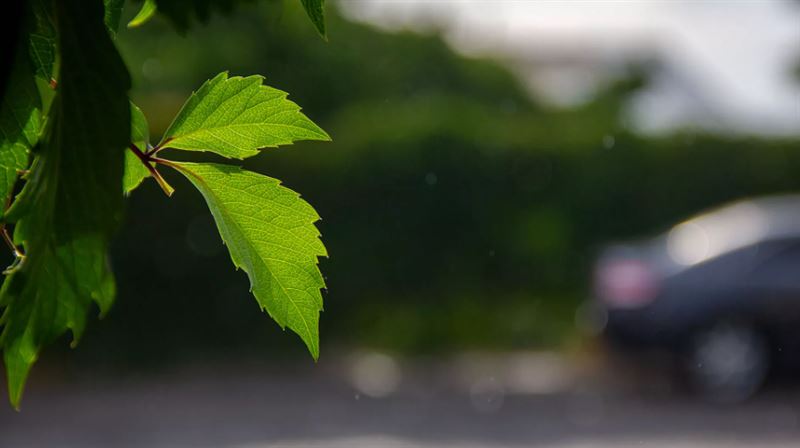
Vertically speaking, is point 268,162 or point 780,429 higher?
point 268,162

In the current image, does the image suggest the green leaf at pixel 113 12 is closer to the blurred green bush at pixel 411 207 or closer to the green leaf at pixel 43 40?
the green leaf at pixel 43 40

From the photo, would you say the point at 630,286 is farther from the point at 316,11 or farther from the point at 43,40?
the point at 43,40

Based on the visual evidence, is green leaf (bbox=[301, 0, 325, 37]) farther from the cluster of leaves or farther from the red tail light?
the red tail light

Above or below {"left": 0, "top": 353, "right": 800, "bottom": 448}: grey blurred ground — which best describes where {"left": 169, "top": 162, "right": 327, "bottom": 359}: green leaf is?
below

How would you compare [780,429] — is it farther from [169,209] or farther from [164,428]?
[169,209]

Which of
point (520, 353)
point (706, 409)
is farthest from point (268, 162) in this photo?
point (706, 409)

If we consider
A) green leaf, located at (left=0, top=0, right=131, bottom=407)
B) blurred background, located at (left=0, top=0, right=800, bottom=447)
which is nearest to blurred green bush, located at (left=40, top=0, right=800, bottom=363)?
blurred background, located at (left=0, top=0, right=800, bottom=447)

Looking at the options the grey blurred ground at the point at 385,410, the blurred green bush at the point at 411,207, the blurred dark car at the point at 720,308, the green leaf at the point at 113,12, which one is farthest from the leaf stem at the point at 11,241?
the blurred dark car at the point at 720,308
